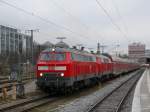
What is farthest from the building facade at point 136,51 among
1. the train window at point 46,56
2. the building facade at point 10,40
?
the train window at point 46,56

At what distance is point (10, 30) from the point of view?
2467 inches

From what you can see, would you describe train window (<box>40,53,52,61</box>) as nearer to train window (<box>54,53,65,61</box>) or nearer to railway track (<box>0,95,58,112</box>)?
train window (<box>54,53,65,61</box>)

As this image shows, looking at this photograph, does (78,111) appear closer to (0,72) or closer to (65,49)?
(65,49)

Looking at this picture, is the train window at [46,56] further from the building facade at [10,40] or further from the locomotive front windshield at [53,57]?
the building facade at [10,40]

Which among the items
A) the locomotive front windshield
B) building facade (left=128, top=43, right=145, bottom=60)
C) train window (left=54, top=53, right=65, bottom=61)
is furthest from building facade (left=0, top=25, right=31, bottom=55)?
building facade (left=128, top=43, right=145, bottom=60)

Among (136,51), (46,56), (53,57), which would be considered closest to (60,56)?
(53,57)

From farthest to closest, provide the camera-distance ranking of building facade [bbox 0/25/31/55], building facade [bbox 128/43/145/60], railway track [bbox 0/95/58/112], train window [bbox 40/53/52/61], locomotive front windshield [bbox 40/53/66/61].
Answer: building facade [bbox 128/43/145/60]
building facade [bbox 0/25/31/55]
train window [bbox 40/53/52/61]
locomotive front windshield [bbox 40/53/66/61]
railway track [bbox 0/95/58/112]

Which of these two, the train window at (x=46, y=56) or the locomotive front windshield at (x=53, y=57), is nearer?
the locomotive front windshield at (x=53, y=57)

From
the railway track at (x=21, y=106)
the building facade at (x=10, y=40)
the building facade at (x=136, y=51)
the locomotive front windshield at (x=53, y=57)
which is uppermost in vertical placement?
the building facade at (x=136, y=51)

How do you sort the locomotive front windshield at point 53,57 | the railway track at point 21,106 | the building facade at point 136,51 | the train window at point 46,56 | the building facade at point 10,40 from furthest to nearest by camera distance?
the building facade at point 136,51
the building facade at point 10,40
the train window at point 46,56
the locomotive front windshield at point 53,57
the railway track at point 21,106

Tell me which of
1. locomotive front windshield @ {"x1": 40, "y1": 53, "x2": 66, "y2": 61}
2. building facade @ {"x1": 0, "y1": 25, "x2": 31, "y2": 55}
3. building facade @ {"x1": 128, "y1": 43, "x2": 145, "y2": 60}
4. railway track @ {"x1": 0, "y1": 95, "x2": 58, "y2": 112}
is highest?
building facade @ {"x1": 128, "y1": 43, "x2": 145, "y2": 60}

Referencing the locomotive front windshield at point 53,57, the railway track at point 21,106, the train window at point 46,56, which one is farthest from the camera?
the train window at point 46,56

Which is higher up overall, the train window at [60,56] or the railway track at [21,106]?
the train window at [60,56]

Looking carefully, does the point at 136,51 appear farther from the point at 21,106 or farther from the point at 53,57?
the point at 21,106
